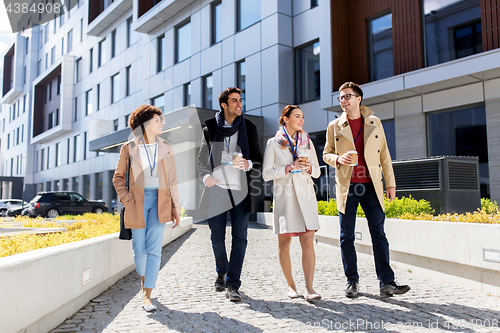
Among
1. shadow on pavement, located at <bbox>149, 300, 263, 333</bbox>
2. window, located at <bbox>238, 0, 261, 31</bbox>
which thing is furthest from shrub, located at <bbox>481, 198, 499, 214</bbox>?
window, located at <bbox>238, 0, 261, 31</bbox>

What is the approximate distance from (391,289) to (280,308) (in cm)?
117

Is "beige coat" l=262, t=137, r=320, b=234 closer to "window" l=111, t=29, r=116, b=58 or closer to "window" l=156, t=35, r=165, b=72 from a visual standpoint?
"window" l=156, t=35, r=165, b=72

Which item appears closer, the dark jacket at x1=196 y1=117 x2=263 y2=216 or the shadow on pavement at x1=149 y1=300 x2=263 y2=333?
the shadow on pavement at x1=149 y1=300 x2=263 y2=333

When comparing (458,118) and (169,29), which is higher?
(169,29)

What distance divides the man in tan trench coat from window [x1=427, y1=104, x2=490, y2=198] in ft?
27.6

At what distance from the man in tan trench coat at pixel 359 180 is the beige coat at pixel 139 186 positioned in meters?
1.79

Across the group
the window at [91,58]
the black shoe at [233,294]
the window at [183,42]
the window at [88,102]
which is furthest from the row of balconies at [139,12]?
the black shoe at [233,294]

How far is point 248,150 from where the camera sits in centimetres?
449

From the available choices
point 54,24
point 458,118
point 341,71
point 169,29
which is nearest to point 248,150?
point 458,118

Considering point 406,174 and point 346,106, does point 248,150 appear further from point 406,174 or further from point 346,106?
point 406,174

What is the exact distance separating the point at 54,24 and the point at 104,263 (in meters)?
48.5

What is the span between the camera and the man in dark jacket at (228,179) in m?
4.33

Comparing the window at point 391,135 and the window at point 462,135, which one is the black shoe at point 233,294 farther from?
the window at point 391,135

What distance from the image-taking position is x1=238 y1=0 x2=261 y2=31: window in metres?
18.9
